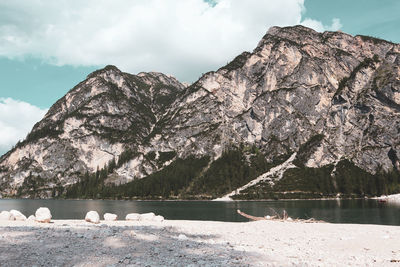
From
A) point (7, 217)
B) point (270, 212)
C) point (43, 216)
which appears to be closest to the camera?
point (43, 216)

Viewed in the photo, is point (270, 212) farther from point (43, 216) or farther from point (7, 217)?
point (7, 217)

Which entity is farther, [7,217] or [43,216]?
[7,217]

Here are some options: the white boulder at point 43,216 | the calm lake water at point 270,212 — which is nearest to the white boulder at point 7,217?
the white boulder at point 43,216

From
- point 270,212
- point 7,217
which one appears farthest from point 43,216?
point 270,212

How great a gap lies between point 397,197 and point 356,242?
181458 mm

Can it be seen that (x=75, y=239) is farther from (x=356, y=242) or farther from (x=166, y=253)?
(x=356, y=242)

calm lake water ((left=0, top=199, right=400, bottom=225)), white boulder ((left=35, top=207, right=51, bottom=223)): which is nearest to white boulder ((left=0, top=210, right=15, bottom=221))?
white boulder ((left=35, top=207, right=51, bottom=223))

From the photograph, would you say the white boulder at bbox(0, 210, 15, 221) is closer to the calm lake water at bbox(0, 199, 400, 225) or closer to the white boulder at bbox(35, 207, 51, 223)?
the white boulder at bbox(35, 207, 51, 223)

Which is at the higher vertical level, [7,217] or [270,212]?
[7,217]

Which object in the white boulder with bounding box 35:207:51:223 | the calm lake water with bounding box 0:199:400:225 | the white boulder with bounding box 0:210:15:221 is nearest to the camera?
the white boulder with bounding box 35:207:51:223

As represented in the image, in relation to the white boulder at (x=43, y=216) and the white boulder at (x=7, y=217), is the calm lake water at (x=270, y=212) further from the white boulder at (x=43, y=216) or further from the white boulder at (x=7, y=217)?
the white boulder at (x=7, y=217)

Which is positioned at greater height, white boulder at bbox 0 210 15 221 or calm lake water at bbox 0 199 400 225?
white boulder at bbox 0 210 15 221

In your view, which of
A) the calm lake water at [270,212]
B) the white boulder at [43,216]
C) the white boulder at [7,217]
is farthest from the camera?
the calm lake water at [270,212]

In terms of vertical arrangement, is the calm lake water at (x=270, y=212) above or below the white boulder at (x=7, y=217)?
below
